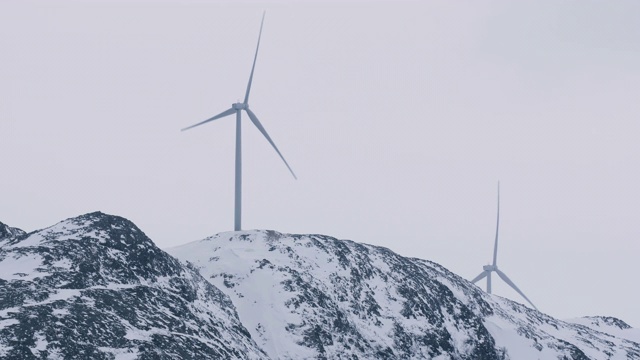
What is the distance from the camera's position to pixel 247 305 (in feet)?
359

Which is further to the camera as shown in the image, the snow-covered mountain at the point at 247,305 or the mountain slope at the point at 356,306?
the mountain slope at the point at 356,306

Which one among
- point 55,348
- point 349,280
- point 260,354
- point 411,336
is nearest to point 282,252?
point 349,280

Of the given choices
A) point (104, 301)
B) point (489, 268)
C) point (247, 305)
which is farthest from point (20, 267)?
point (489, 268)

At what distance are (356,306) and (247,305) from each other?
12.8 meters

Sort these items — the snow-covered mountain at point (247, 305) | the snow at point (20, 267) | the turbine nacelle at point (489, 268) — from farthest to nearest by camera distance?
the turbine nacelle at point (489, 268) → the snow at point (20, 267) → the snow-covered mountain at point (247, 305)

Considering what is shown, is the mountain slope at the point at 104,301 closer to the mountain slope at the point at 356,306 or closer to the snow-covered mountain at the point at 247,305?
the snow-covered mountain at the point at 247,305

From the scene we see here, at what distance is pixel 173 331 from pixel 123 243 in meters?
14.6

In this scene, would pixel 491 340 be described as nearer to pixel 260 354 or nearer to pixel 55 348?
pixel 260 354

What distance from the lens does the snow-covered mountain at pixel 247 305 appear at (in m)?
80.3

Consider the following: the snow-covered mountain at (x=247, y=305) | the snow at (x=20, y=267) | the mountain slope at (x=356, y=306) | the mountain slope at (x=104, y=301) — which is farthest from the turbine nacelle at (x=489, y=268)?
the snow at (x=20, y=267)

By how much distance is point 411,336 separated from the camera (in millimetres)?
114562

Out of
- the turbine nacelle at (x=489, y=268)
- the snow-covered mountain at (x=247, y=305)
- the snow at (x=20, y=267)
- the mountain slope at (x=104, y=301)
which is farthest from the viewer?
the turbine nacelle at (x=489, y=268)

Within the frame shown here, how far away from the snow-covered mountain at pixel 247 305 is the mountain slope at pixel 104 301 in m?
0.14

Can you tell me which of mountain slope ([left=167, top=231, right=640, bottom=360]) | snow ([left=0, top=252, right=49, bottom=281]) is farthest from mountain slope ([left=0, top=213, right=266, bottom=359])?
mountain slope ([left=167, top=231, right=640, bottom=360])
